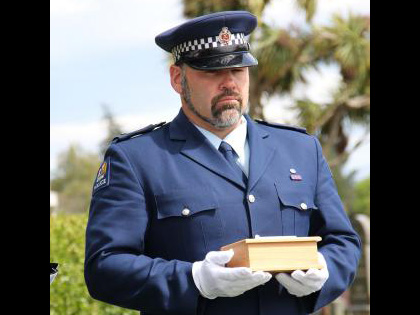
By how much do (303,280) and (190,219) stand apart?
0.57m

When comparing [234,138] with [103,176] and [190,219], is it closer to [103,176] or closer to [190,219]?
[190,219]

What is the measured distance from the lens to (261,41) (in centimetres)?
2423

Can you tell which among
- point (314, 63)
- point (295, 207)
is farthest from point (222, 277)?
point (314, 63)

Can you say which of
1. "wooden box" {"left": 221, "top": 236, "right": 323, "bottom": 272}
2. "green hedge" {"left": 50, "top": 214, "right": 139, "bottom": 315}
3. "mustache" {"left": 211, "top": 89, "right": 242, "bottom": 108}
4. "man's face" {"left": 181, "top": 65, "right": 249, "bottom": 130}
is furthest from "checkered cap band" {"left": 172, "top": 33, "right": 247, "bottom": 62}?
"green hedge" {"left": 50, "top": 214, "right": 139, "bottom": 315}

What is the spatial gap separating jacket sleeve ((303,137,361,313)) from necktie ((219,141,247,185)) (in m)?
0.37

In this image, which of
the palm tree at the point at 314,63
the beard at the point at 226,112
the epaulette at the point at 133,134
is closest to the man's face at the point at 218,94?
the beard at the point at 226,112

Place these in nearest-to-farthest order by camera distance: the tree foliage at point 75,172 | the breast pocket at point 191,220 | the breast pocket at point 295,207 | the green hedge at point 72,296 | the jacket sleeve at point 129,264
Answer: the jacket sleeve at point 129,264, the breast pocket at point 191,220, the breast pocket at point 295,207, the green hedge at point 72,296, the tree foliage at point 75,172

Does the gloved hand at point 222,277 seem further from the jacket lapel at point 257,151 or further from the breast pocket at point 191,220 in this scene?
the jacket lapel at point 257,151

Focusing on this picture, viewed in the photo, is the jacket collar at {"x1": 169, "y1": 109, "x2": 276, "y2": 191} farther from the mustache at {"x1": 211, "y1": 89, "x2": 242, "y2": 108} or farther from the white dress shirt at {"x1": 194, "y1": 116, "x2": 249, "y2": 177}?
the mustache at {"x1": 211, "y1": 89, "x2": 242, "y2": 108}

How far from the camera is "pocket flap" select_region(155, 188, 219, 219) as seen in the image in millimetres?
3867

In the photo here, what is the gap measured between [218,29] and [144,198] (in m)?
0.81

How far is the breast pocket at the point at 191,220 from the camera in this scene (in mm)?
3848
